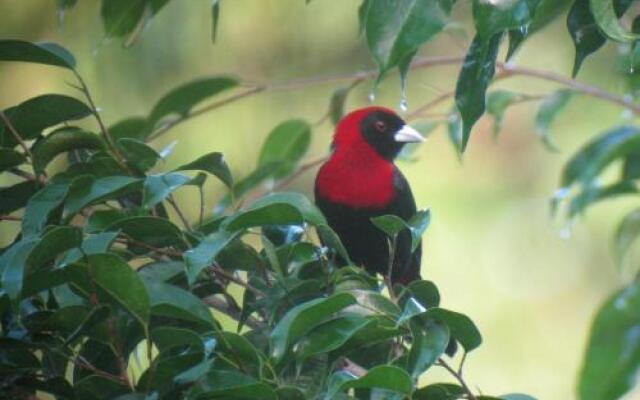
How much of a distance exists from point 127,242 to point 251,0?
366 centimetres

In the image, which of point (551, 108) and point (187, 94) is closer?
point (187, 94)

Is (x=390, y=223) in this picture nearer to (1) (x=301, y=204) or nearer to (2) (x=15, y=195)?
(1) (x=301, y=204)

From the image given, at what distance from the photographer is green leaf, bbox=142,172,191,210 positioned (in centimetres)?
206

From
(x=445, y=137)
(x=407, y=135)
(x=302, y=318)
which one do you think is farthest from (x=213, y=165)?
(x=445, y=137)

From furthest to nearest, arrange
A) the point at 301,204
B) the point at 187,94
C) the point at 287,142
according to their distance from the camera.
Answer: the point at 287,142
the point at 187,94
the point at 301,204

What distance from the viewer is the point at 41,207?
81.9 inches

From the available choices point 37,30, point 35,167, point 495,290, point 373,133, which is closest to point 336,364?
point 35,167

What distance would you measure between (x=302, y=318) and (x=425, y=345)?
214 millimetres

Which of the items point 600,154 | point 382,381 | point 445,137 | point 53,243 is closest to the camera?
point 382,381

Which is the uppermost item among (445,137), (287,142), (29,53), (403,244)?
(29,53)

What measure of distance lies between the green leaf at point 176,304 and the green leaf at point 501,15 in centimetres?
68

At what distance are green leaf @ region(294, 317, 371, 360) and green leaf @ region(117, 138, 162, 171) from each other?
554 millimetres

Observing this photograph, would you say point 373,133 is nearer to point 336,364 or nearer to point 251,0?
point 251,0

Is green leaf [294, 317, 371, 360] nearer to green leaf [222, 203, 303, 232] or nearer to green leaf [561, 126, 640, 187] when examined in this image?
green leaf [222, 203, 303, 232]
